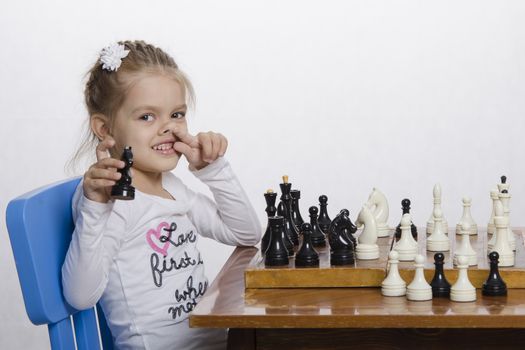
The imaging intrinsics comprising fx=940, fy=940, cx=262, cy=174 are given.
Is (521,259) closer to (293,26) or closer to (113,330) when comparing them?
(113,330)

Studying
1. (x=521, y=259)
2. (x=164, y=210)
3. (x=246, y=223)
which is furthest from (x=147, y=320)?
(x=521, y=259)

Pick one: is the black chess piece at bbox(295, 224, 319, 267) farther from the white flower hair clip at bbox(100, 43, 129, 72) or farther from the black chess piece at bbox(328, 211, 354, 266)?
the white flower hair clip at bbox(100, 43, 129, 72)

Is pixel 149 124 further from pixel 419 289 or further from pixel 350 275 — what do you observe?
pixel 419 289

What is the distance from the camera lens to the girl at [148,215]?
1.80 m

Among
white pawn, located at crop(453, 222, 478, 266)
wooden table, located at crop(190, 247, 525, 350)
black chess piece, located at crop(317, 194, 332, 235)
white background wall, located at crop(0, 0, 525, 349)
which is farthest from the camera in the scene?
white background wall, located at crop(0, 0, 525, 349)

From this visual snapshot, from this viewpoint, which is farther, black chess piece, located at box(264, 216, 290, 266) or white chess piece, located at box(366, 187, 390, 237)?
white chess piece, located at box(366, 187, 390, 237)

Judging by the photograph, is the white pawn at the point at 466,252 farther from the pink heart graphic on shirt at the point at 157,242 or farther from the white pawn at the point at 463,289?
the pink heart graphic on shirt at the point at 157,242

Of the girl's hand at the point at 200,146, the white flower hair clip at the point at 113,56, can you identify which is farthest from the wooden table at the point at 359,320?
the white flower hair clip at the point at 113,56

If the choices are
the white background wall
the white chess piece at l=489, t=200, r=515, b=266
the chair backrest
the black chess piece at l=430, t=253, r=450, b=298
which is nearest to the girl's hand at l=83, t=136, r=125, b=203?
the chair backrest

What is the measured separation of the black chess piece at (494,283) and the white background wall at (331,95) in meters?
2.68

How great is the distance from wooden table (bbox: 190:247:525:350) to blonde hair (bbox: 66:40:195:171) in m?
0.68

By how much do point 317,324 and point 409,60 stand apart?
2.92 meters

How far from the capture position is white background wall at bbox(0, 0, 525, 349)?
13.8 ft

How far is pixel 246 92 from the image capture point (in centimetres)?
423
